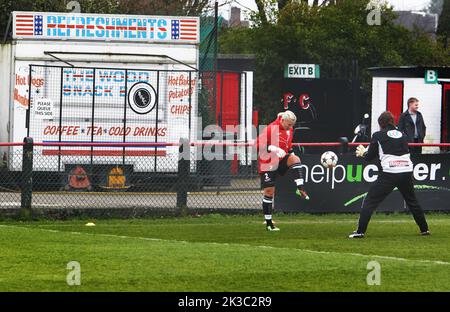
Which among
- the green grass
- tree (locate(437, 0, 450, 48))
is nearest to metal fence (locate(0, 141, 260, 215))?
the green grass

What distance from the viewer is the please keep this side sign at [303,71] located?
3416 centimetres

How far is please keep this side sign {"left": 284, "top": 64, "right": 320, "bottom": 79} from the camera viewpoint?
3416cm

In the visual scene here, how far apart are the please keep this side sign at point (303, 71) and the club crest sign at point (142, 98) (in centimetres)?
975

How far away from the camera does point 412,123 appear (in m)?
23.6

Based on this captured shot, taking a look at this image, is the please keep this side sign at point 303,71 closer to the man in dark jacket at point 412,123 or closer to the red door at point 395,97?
the red door at point 395,97

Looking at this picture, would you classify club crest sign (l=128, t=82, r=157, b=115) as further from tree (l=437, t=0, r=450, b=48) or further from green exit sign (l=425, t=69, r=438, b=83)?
tree (l=437, t=0, r=450, b=48)

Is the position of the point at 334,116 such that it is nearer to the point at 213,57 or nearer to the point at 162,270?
the point at 213,57

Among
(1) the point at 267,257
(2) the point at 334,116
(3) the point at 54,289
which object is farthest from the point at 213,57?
(3) the point at 54,289

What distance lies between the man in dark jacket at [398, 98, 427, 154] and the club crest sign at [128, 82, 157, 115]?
17.4ft

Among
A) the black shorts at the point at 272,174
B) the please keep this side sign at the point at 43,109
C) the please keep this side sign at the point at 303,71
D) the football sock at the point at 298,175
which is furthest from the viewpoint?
the please keep this side sign at the point at 303,71

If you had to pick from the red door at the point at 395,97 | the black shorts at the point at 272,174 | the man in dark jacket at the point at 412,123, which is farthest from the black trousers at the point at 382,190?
the red door at the point at 395,97

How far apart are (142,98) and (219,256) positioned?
11.7 m

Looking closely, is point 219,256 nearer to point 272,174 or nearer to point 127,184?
point 272,174

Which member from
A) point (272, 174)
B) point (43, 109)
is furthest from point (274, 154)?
point (43, 109)
